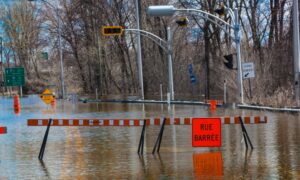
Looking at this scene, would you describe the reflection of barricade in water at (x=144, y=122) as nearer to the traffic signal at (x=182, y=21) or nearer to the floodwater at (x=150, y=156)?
the floodwater at (x=150, y=156)

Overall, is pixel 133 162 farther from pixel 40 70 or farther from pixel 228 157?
pixel 40 70

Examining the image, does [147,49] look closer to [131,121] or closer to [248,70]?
[248,70]

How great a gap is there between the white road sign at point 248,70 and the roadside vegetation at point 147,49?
5.96 feet

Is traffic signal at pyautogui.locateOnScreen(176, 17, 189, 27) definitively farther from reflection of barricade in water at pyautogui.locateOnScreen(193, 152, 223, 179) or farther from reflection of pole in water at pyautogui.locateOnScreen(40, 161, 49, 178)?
reflection of pole in water at pyautogui.locateOnScreen(40, 161, 49, 178)

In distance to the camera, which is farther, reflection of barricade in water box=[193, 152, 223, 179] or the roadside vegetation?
the roadside vegetation

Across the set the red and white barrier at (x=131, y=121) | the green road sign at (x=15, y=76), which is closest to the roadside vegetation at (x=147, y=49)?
the green road sign at (x=15, y=76)

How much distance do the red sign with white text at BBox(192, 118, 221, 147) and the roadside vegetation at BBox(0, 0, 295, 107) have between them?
1753cm

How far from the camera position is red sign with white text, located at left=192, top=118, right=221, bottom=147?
565 inches

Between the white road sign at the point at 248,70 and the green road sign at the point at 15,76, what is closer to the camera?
the white road sign at the point at 248,70


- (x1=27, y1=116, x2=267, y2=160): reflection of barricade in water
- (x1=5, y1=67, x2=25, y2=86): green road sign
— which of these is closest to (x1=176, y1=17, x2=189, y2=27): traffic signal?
(x1=27, y1=116, x2=267, y2=160): reflection of barricade in water

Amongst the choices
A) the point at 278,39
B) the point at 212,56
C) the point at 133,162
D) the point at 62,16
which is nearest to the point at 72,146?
the point at 133,162

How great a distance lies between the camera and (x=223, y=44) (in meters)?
55.8

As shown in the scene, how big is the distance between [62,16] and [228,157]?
64.9 metres

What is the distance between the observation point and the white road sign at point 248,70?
33094mm
